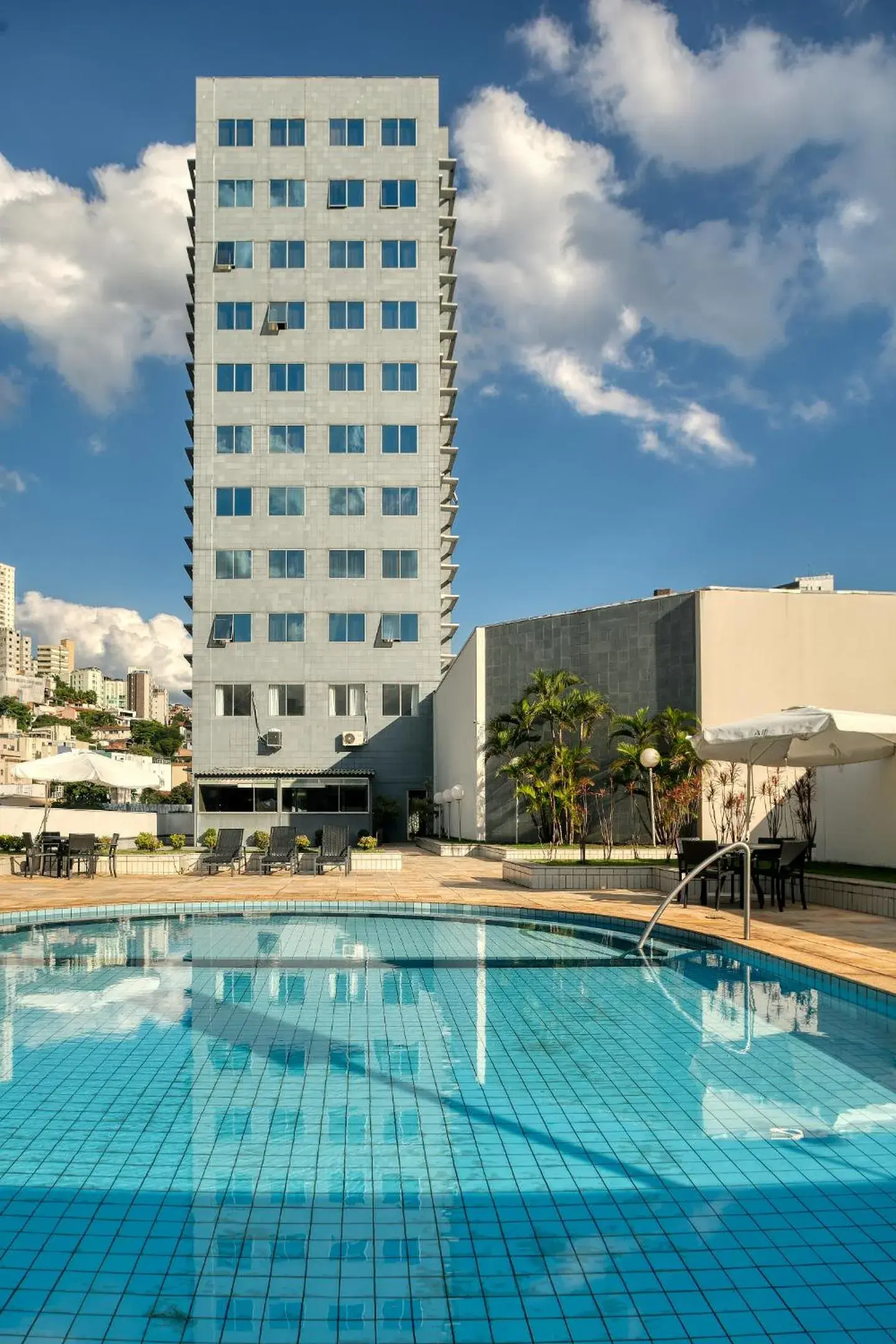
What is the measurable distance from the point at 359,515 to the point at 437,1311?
31788 millimetres

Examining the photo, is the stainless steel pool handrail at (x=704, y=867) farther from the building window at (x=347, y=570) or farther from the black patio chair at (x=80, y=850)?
the building window at (x=347, y=570)

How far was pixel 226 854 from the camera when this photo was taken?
18812 millimetres

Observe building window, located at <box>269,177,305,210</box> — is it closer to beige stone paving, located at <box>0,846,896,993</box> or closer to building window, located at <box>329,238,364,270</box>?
building window, located at <box>329,238,364,270</box>

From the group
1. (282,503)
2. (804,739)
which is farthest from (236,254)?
(804,739)

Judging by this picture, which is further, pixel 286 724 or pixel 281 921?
pixel 286 724

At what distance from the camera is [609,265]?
866 inches

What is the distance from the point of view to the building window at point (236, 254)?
115 feet

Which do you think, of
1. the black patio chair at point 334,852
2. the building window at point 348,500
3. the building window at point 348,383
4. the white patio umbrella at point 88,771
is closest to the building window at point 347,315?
the building window at point 348,383

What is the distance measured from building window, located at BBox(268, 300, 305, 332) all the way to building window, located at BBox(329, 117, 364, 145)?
22.0 ft

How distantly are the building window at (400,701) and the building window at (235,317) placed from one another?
48.6 feet

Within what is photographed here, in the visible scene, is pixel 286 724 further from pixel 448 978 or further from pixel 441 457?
pixel 448 978

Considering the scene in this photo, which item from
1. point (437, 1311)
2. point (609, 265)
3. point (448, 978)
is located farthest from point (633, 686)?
point (437, 1311)

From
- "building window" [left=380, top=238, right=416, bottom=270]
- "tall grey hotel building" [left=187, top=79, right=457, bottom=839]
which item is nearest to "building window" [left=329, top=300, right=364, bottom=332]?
"tall grey hotel building" [left=187, top=79, right=457, bottom=839]

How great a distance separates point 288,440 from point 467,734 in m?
15.2
